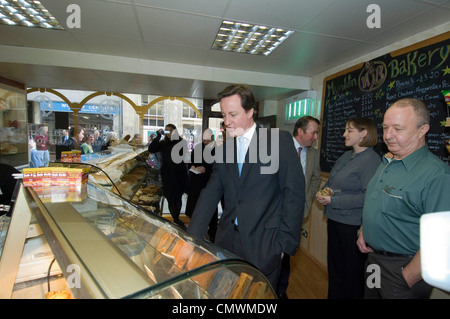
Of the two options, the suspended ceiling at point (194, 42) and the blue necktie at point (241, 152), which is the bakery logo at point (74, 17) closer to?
the suspended ceiling at point (194, 42)

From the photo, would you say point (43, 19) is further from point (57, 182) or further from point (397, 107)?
Result: point (397, 107)

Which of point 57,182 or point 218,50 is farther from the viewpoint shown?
point 218,50

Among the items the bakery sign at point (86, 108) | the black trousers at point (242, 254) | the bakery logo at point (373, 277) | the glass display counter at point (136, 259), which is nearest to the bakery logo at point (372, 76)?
the bakery logo at point (373, 277)

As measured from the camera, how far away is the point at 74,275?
58 centimetres

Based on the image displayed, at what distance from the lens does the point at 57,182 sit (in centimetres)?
133

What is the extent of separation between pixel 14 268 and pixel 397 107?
1.99 m

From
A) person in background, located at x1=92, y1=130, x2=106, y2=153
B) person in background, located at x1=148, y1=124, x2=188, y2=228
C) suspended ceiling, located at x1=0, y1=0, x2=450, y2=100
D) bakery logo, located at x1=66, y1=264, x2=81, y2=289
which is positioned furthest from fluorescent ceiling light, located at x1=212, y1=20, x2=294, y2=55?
person in background, located at x1=92, y1=130, x2=106, y2=153

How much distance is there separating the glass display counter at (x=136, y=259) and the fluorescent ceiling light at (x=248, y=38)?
2.30 m

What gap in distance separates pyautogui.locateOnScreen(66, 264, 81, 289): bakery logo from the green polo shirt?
1.47 meters

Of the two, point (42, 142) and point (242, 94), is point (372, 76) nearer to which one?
point (242, 94)

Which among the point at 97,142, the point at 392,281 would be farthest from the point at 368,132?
the point at 97,142

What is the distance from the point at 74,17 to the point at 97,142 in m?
4.50

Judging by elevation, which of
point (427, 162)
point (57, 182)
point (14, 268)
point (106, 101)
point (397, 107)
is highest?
point (106, 101)
